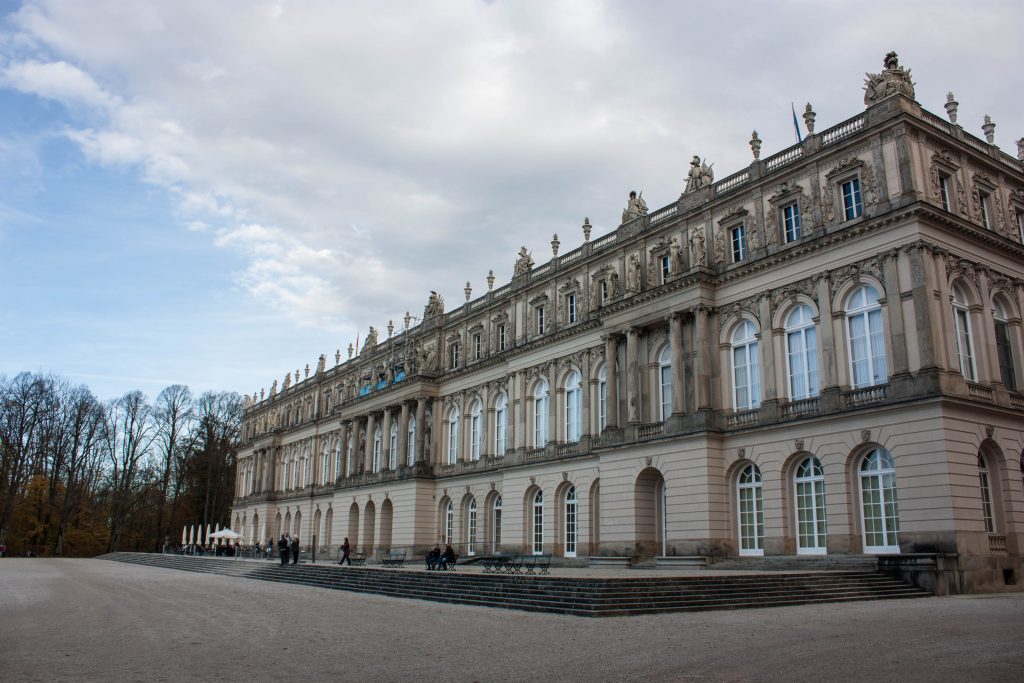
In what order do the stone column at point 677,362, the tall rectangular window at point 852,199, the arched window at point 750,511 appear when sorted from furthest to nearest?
the stone column at point 677,362
the arched window at point 750,511
the tall rectangular window at point 852,199

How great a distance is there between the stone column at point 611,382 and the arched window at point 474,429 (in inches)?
528

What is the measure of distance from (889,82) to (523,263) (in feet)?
74.0

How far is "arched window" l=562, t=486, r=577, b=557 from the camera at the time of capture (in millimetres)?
38000

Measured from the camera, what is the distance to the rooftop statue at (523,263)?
147 feet

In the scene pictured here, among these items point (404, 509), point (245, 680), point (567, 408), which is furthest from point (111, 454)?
point (245, 680)

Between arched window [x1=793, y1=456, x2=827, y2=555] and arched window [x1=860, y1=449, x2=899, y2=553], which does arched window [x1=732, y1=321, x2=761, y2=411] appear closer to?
arched window [x1=793, y1=456, x2=827, y2=555]

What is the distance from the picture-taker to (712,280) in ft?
103

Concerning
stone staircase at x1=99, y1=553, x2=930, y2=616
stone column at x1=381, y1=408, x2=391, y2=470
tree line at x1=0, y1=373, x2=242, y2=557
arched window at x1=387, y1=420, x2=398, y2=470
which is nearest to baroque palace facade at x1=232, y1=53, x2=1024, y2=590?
stone staircase at x1=99, y1=553, x2=930, y2=616

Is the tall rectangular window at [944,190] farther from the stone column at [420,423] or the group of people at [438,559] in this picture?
the stone column at [420,423]

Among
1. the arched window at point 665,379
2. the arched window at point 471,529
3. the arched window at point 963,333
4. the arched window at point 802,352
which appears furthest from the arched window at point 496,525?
the arched window at point 963,333

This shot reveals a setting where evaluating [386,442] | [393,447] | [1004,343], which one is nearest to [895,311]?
[1004,343]

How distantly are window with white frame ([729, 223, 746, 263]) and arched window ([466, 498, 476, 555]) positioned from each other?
74.4 ft

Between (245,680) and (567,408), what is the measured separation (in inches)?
1208

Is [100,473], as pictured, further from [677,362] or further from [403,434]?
[677,362]
